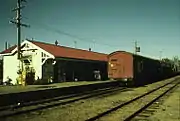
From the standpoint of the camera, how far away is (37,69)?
29891 millimetres

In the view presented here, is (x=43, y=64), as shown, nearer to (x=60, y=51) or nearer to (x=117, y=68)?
(x=60, y=51)

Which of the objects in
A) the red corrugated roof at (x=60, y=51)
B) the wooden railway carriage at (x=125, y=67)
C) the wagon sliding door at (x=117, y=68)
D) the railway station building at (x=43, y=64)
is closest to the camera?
the wooden railway carriage at (x=125, y=67)

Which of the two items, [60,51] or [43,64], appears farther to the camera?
[60,51]

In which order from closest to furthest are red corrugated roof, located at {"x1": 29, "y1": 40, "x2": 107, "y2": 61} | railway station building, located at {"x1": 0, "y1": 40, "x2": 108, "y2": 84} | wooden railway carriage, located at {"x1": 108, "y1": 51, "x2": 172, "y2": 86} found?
wooden railway carriage, located at {"x1": 108, "y1": 51, "x2": 172, "y2": 86}, railway station building, located at {"x1": 0, "y1": 40, "x2": 108, "y2": 84}, red corrugated roof, located at {"x1": 29, "y1": 40, "x2": 107, "y2": 61}

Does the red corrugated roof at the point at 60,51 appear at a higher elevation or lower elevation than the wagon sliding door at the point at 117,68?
higher

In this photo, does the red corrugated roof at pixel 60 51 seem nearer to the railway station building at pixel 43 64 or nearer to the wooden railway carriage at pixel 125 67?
the railway station building at pixel 43 64

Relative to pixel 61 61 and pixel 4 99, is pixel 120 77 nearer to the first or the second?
pixel 61 61

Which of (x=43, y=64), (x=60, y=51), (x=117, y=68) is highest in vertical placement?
(x=60, y=51)

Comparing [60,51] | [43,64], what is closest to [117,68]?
[43,64]

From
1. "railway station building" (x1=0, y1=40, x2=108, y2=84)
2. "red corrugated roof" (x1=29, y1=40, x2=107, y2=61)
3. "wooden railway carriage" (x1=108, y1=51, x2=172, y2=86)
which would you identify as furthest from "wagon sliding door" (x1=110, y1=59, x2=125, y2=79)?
"red corrugated roof" (x1=29, y1=40, x2=107, y2=61)

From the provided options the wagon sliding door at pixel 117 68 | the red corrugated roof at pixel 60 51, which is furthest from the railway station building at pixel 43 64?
the wagon sliding door at pixel 117 68

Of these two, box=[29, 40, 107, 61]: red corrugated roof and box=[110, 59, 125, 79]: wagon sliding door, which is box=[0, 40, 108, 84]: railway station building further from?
box=[110, 59, 125, 79]: wagon sliding door

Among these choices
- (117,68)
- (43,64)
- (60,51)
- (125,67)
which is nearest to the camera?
(125,67)

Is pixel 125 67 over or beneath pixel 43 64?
beneath
